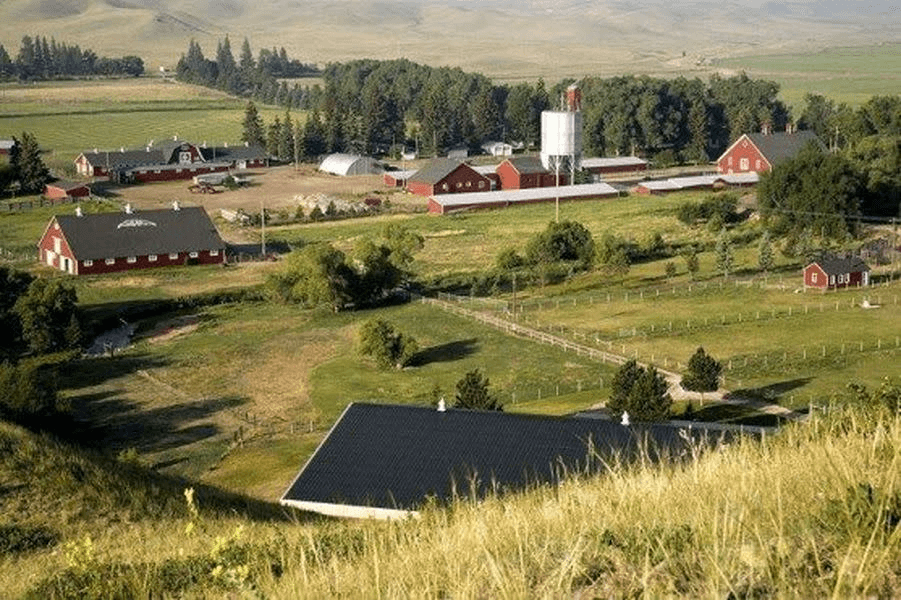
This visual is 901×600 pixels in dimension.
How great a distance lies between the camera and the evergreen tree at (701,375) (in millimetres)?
32125

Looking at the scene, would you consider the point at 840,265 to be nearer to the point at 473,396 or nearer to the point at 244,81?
the point at 473,396

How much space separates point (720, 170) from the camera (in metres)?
91.3

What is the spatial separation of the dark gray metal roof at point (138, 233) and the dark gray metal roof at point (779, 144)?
4656 centimetres

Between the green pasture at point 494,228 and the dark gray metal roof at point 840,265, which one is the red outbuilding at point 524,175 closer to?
the green pasture at point 494,228

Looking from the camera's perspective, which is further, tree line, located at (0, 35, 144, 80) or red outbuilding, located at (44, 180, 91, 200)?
tree line, located at (0, 35, 144, 80)

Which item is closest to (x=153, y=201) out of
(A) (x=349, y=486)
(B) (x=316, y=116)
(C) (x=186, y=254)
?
(C) (x=186, y=254)

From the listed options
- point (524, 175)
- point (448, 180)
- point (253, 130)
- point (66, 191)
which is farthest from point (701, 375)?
point (253, 130)

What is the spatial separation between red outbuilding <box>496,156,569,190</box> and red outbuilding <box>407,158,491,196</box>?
157cm

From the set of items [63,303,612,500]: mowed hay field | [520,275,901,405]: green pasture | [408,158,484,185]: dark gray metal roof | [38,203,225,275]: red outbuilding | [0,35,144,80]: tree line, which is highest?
[0,35,144,80]: tree line

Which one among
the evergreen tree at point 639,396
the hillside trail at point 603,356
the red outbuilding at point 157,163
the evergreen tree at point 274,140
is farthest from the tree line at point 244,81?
the evergreen tree at point 639,396

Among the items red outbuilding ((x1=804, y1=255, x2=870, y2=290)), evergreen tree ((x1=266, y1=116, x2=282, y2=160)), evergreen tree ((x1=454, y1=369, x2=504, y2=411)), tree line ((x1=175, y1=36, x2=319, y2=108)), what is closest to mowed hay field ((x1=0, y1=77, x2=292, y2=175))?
tree line ((x1=175, y1=36, x2=319, y2=108))

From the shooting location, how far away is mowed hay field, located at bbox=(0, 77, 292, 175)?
11531 cm

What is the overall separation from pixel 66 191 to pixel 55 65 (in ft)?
390

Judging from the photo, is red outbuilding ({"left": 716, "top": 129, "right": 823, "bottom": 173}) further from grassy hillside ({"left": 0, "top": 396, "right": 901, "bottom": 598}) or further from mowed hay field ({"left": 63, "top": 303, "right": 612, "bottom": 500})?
grassy hillside ({"left": 0, "top": 396, "right": 901, "bottom": 598})
